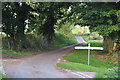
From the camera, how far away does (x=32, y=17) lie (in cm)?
2086

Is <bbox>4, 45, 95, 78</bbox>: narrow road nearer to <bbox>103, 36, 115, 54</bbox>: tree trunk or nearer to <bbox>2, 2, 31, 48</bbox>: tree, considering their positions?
<bbox>2, 2, 31, 48</bbox>: tree

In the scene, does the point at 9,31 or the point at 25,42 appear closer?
the point at 9,31

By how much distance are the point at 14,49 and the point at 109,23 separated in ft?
32.8

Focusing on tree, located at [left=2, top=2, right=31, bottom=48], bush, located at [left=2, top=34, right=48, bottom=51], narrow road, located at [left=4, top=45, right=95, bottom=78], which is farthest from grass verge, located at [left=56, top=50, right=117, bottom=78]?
tree, located at [left=2, top=2, right=31, bottom=48]

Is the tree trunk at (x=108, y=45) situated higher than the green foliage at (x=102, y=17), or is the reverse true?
the green foliage at (x=102, y=17)

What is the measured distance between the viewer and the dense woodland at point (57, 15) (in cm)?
1505

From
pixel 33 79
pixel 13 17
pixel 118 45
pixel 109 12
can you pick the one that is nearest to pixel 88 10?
pixel 109 12

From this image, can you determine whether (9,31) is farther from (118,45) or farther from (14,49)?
(118,45)

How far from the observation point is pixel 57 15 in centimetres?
2300

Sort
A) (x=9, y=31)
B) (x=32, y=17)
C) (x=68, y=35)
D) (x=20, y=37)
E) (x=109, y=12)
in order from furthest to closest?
1. (x=68, y=35)
2. (x=32, y=17)
3. (x=20, y=37)
4. (x=9, y=31)
5. (x=109, y=12)

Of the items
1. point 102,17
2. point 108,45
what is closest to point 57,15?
point 108,45

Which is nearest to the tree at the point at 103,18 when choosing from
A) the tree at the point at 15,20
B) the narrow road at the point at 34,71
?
the tree at the point at 15,20

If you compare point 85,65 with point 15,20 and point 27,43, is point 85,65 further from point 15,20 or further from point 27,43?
point 27,43

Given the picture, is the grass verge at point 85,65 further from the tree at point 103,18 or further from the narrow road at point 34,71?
the tree at point 103,18
